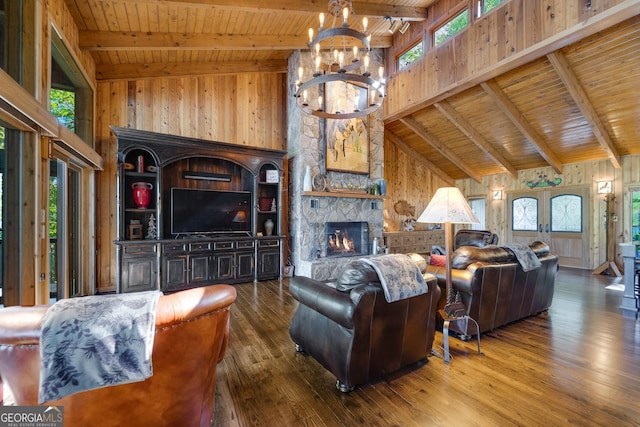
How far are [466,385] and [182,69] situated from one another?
6320 millimetres

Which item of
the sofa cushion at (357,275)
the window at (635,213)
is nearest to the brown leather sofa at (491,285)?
Answer: the sofa cushion at (357,275)

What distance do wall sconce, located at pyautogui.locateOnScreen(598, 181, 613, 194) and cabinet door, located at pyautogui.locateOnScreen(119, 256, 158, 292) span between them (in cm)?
950

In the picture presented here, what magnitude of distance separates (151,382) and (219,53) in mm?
5709

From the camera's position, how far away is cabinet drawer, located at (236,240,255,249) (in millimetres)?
5234

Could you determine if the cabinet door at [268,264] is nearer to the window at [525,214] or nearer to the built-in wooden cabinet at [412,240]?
the built-in wooden cabinet at [412,240]

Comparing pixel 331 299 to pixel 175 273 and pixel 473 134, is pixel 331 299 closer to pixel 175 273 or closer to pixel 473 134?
pixel 175 273

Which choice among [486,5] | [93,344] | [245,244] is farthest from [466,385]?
[486,5]

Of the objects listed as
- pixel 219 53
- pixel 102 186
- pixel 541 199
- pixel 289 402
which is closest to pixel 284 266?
pixel 102 186

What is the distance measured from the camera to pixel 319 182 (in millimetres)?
5773

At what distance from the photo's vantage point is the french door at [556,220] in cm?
677

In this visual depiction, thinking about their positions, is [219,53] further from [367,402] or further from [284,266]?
[367,402]

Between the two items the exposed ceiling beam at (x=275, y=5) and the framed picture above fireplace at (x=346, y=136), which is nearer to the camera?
the exposed ceiling beam at (x=275, y=5)

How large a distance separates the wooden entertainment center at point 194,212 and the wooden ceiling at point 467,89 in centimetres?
144

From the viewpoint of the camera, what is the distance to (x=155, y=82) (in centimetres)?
512
